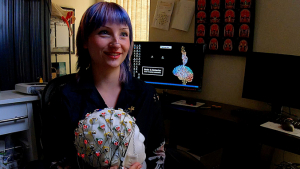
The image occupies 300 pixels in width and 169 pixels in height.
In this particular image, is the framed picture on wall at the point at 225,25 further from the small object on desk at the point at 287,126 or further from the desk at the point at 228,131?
the small object on desk at the point at 287,126

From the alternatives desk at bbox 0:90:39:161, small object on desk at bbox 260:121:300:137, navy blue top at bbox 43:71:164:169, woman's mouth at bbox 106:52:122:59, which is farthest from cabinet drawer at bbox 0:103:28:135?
small object on desk at bbox 260:121:300:137

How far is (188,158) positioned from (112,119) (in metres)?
0.51

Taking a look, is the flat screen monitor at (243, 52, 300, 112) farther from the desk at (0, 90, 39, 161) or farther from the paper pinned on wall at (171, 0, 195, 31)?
the desk at (0, 90, 39, 161)

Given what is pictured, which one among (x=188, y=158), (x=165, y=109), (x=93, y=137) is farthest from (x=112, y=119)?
(x=165, y=109)

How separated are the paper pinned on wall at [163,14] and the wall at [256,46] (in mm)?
82

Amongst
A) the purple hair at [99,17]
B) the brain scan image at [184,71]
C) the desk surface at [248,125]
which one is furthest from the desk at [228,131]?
the purple hair at [99,17]

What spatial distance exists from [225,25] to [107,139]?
163 centimetres

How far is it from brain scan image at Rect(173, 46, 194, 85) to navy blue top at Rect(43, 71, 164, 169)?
0.96m

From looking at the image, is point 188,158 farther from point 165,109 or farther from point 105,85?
point 165,109

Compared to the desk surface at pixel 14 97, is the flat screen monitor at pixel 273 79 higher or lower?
higher

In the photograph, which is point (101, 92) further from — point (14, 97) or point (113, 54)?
point (14, 97)

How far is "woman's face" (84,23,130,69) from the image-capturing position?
104 centimetres

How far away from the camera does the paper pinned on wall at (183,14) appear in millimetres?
2320

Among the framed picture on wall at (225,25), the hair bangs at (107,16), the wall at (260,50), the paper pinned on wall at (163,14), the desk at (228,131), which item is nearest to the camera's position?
the hair bangs at (107,16)
